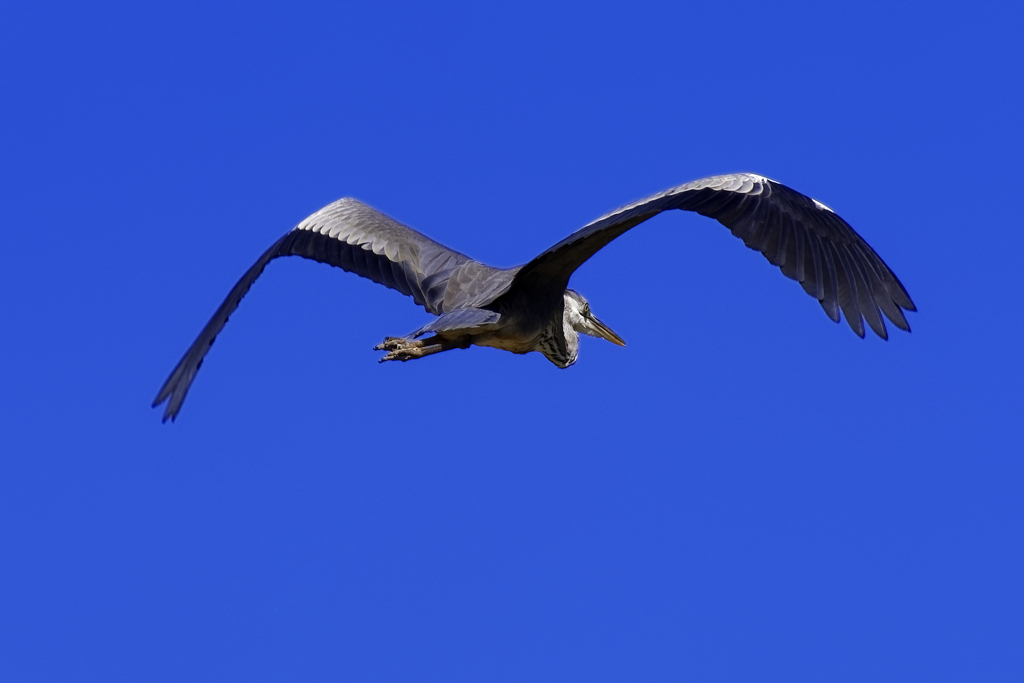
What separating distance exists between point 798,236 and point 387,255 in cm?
327

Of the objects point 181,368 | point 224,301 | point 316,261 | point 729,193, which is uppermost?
point 316,261

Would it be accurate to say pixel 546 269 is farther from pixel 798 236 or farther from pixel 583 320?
pixel 798 236

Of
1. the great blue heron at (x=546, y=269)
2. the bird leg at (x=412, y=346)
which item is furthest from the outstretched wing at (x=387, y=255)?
the bird leg at (x=412, y=346)

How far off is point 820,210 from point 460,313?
86.9 inches

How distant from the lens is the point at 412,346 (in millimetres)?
8234

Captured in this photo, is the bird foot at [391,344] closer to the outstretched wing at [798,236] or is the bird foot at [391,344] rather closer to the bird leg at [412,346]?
the bird leg at [412,346]

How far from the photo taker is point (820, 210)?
25.5 feet

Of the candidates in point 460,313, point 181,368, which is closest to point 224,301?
point 181,368

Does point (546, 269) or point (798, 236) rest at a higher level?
point (546, 269)

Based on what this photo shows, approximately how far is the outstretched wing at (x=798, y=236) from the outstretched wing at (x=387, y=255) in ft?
3.71

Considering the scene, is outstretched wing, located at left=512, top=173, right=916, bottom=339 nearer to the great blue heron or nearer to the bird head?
the great blue heron

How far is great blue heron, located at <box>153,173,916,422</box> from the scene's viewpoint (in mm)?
7375

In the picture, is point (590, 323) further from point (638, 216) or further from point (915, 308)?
point (915, 308)

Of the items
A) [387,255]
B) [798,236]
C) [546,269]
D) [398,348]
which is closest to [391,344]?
[398,348]
